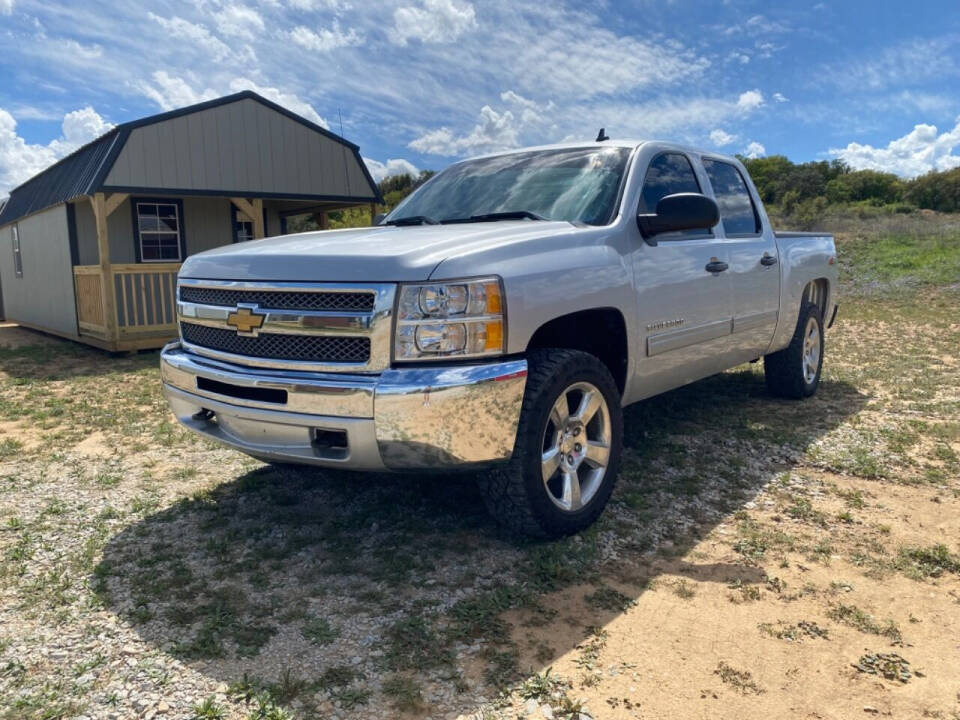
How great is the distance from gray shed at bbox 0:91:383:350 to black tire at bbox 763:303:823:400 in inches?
353

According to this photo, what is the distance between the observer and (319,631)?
2.72 meters

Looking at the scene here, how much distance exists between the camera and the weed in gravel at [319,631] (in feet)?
8.75

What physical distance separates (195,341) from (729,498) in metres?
3.01

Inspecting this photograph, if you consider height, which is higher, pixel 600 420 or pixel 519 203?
pixel 519 203

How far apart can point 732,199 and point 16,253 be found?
1815 cm

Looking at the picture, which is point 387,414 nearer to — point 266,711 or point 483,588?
point 483,588

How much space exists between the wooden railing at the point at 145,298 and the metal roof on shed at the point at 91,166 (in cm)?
138

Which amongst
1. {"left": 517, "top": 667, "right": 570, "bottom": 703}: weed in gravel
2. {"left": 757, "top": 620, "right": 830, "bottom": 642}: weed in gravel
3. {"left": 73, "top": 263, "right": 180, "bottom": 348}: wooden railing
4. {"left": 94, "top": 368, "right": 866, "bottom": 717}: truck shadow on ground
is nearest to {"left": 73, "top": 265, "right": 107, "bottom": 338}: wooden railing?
{"left": 73, "top": 263, "right": 180, "bottom": 348}: wooden railing

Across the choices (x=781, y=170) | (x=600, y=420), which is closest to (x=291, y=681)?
(x=600, y=420)

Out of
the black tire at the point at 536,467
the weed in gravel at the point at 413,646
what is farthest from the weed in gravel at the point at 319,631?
the black tire at the point at 536,467

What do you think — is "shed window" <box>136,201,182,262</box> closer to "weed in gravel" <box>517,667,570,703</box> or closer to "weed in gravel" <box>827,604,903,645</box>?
"weed in gravel" <box>517,667,570,703</box>

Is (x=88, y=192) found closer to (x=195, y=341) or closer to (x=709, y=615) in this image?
(x=195, y=341)

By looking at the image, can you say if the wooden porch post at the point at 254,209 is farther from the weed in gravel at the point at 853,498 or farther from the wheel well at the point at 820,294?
the weed in gravel at the point at 853,498

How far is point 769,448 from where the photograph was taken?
4.94 metres
